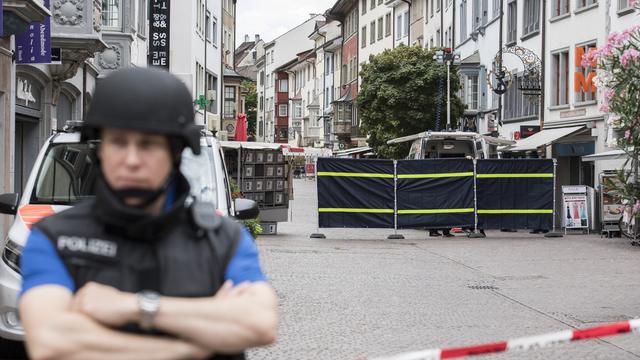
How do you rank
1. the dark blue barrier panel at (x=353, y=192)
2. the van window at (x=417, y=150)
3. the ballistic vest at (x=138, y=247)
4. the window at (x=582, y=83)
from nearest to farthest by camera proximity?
the ballistic vest at (x=138, y=247) < the dark blue barrier panel at (x=353, y=192) < the window at (x=582, y=83) < the van window at (x=417, y=150)

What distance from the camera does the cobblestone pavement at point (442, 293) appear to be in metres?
10.1

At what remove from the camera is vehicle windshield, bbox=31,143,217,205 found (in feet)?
29.7

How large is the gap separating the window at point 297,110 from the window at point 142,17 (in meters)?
92.8

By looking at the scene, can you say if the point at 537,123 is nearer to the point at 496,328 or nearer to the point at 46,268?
the point at 496,328

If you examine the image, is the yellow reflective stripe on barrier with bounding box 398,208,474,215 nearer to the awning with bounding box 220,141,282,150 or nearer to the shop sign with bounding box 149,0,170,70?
the awning with bounding box 220,141,282,150

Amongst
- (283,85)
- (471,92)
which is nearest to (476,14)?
(471,92)

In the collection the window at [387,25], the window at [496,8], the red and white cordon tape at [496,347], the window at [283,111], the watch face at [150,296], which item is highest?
the window at [387,25]

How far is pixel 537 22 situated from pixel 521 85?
240 centimetres

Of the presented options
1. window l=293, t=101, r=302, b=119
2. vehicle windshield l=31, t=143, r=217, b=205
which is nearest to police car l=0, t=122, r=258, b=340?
vehicle windshield l=31, t=143, r=217, b=205

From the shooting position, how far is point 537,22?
3941cm

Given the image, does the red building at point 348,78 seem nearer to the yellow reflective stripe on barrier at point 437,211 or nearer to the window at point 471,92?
the window at point 471,92

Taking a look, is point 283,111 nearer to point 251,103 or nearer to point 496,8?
point 251,103

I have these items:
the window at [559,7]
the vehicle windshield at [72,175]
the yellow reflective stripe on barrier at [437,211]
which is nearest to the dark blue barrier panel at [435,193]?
the yellow reflective stripe on barrier at [437,211]

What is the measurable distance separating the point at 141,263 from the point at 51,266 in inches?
7.9
